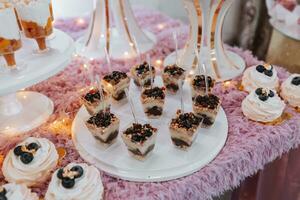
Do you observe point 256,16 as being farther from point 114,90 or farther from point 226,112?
point 114,90

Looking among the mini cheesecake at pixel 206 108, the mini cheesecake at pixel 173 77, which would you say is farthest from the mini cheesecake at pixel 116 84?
the mini cheesecake at pixel 206 108

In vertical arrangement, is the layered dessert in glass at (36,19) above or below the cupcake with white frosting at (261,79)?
above

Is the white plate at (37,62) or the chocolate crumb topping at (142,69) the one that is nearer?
the white plate at (37,62)

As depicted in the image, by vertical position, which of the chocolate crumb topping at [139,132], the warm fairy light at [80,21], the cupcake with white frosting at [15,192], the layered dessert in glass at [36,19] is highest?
the layered dessert in glass at [36,19]

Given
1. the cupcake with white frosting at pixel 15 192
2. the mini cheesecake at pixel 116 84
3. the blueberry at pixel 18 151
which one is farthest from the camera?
the mini cheesecake at pixel 116 84

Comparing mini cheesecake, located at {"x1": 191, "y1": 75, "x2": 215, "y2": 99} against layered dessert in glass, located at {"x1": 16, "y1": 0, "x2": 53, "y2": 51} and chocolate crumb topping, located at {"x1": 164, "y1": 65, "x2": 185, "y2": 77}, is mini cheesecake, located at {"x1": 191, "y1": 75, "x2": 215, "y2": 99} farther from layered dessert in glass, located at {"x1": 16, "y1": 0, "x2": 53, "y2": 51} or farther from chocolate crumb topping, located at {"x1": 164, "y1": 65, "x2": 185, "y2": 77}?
layered dessert in glass, located at {"x1": 16, "y1": 0, "x2": 53, "y2": 51}

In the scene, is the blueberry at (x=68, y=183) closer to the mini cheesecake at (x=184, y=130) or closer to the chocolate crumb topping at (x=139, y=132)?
the chocolate crumb topping at (x=139, y=132)

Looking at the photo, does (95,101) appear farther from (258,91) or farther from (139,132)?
(258,91)

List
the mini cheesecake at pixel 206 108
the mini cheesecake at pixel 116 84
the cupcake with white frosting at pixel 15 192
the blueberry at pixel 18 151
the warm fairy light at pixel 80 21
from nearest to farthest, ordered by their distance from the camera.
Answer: the cupcake with white frosting at pixel 15 192, the blueberry at pixel 18 151, the mini cheesecake at pixel 206 108, the mini cheesecake at pixel 116 84, the warm fairy light at pixel 80 21
